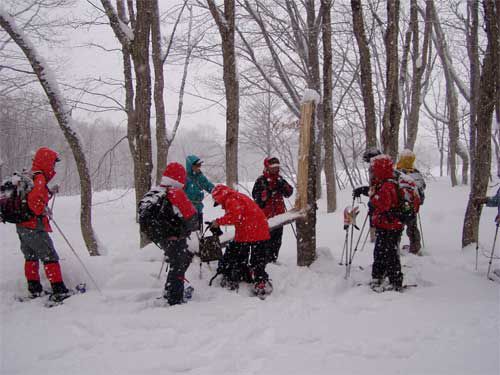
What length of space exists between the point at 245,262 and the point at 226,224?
2.38ft

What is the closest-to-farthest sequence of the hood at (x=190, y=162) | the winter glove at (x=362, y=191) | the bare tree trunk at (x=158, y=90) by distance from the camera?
1. the winter glove at (x=362, y=191)
2. the hood at (x=190, y=162)
3. the bare tree trunk at (x=158, y=90)

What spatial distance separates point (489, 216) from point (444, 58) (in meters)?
9.16

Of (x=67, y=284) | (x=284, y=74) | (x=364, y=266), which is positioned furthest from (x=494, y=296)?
(x=284, y=74)

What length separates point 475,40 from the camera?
1063 cm

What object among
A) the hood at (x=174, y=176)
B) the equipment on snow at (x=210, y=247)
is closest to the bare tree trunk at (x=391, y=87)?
the equipment on snow at (x=210, y=247)

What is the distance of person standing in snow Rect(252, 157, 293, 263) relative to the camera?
5914 millimetres

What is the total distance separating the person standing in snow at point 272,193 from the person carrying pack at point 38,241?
3.12 m

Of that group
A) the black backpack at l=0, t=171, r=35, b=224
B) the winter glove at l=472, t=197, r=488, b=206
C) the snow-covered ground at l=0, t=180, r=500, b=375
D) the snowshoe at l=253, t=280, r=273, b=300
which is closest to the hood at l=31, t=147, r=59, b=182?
the black backpack at l=0, t=171, r=35, b=224

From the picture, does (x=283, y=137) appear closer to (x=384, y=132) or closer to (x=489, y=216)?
(x=489, y=216)

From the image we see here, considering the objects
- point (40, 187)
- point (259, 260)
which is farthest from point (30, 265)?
point (259, 260)

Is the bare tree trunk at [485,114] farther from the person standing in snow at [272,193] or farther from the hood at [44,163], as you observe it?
the hood at [44,163]

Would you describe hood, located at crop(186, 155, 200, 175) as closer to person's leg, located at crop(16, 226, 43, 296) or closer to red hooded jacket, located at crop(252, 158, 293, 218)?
red hooded jacket, located at crop(252, 158, 293, 218)

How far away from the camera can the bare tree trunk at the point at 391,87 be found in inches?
279

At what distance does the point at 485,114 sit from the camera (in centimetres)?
631
